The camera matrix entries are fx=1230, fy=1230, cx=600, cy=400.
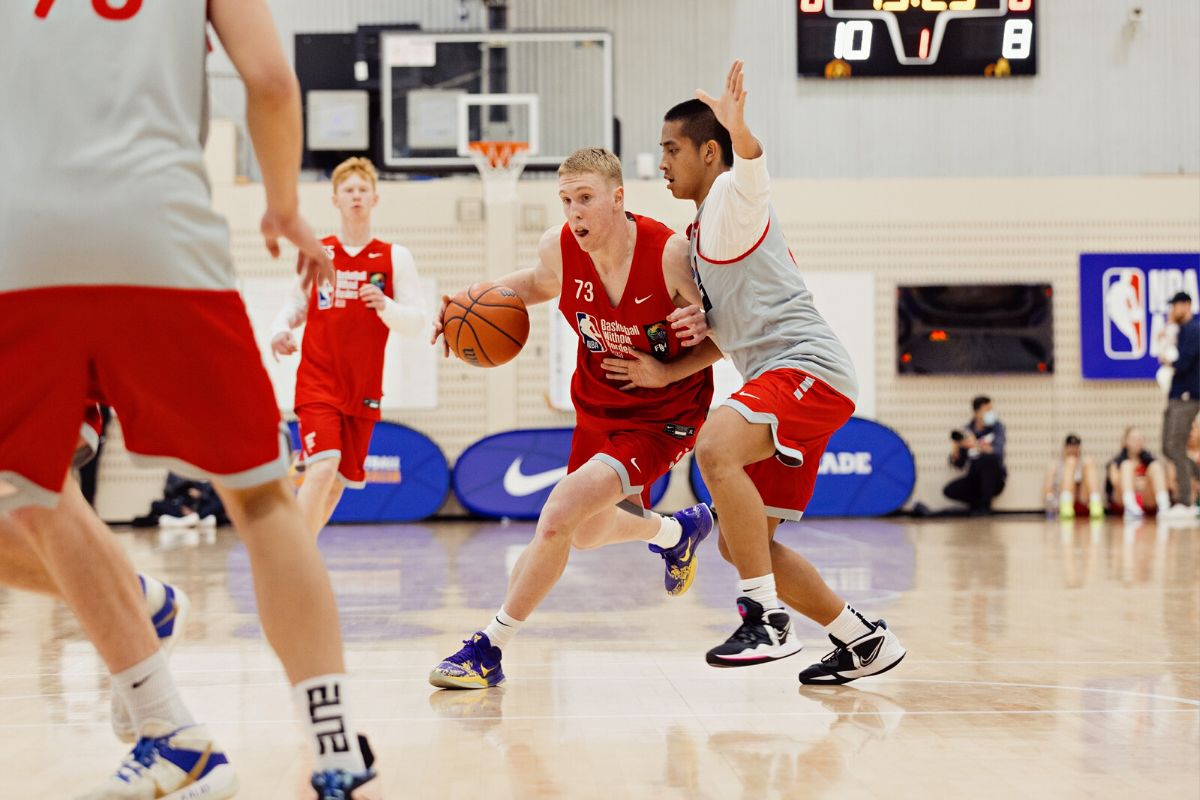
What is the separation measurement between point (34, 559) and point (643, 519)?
2.29m

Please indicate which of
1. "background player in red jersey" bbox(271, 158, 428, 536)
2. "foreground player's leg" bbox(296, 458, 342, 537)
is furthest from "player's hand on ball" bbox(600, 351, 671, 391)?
"foreground player's leg" bbox(296, 458, 342, 537)

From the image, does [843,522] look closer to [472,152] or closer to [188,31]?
[472,152]

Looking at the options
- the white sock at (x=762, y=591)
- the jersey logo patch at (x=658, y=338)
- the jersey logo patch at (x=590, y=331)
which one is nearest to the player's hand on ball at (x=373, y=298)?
the jersey logo patch at (x=590, y=331)

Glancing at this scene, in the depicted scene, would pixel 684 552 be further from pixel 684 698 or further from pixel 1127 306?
pixel 1127 306

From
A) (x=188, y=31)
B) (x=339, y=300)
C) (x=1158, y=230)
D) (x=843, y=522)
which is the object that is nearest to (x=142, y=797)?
(x=188, y=31)

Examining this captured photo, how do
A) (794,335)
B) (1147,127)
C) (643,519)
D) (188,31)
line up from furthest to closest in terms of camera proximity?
(1147,127) < (643,519) < (794,335) < (188,31)

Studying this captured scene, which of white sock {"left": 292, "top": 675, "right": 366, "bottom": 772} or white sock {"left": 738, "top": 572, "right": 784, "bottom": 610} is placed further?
white sock {"left": 738, "top": 572, "right": 784, "bottom": 610}

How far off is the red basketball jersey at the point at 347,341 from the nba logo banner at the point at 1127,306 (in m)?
9.82

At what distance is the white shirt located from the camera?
11.8ft

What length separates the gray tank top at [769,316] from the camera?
12.5ft

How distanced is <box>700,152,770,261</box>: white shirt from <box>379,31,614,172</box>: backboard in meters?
9.42

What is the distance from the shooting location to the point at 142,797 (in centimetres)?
219

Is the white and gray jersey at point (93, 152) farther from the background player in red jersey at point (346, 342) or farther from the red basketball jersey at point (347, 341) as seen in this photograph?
the red basketball jersey at point (347, 341)

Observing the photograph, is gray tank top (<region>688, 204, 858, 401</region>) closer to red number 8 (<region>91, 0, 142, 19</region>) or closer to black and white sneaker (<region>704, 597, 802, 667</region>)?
black and white sneaker (<region>704, 597, 802, 667</region>)
